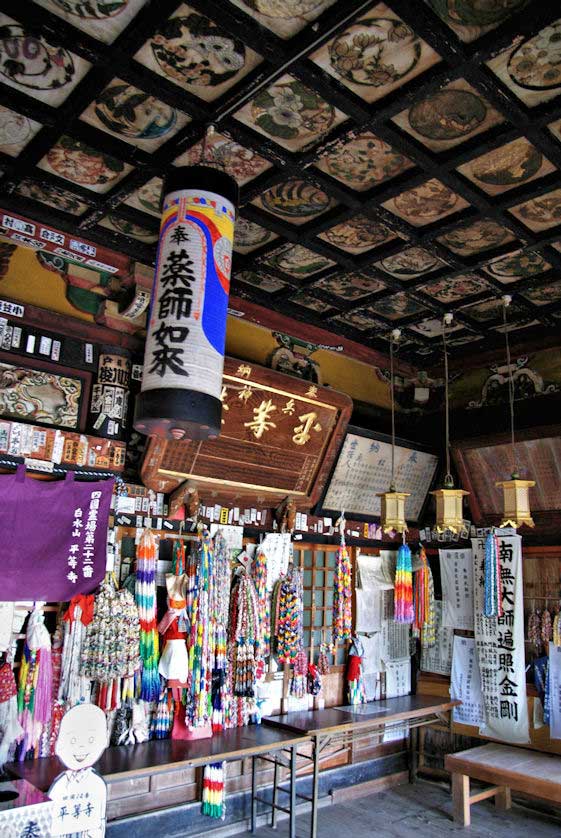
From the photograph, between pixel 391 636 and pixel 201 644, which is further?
pixel 391 636

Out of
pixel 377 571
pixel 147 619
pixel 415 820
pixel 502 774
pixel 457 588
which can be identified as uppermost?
pixel 377 571

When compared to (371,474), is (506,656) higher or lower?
lower

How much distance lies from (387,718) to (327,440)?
2.41 meters

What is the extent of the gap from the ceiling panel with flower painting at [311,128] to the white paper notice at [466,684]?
137 inches

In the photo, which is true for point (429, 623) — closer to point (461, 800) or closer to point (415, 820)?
point (461, 800)

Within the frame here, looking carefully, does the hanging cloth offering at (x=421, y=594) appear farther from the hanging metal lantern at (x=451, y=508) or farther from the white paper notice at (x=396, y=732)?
the hanging metal lantern at (x=451, y=508)

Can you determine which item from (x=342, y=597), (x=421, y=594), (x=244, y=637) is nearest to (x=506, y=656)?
(x=421, y=594)

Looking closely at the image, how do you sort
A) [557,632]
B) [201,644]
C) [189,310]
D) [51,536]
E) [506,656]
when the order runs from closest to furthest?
[189,310] → [51,536] → [201,644] → [557,632] → [506,656]

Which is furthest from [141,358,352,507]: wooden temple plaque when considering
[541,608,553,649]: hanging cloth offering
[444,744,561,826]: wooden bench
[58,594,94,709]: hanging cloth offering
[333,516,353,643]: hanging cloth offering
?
[444,744,561,826]: wooden bench

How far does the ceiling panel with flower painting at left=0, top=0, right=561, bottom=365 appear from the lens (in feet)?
9.18

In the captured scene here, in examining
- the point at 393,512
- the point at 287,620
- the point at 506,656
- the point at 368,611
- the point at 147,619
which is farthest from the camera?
the point at 368,611

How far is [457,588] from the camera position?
255 inches

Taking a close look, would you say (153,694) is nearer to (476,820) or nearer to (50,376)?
(50,376)

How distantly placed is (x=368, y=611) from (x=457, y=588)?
3.06ft
